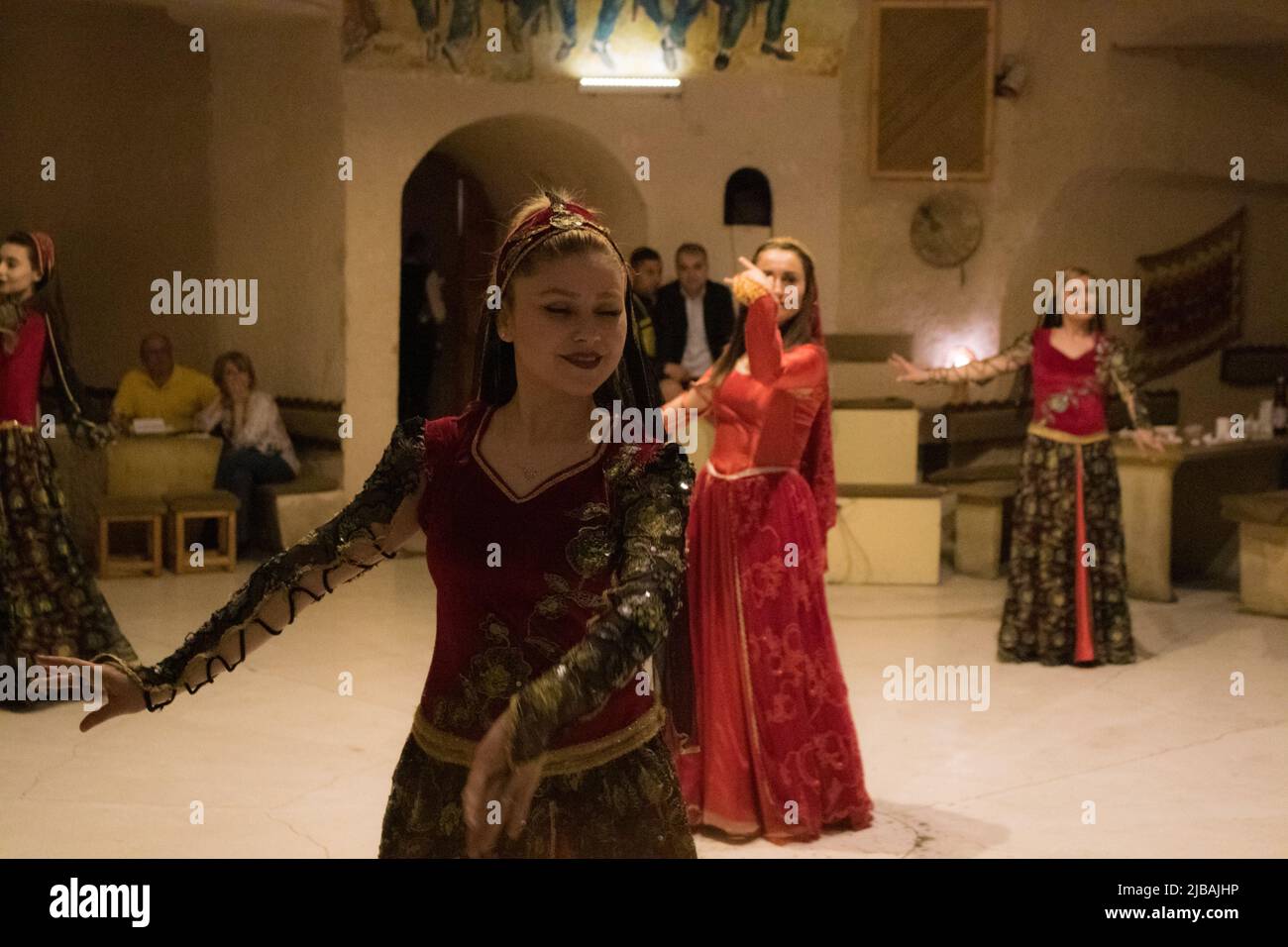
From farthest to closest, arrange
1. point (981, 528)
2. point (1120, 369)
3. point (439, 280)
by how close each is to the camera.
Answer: point (439, 280) → point (981, 528) → point (1120, 369)

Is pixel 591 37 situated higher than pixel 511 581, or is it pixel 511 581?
pixel 591 37

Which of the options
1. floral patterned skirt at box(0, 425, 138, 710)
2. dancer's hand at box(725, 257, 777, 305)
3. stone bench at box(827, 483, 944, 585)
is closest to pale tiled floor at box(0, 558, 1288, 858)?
floral patterned skirt at box(0, 425, 138, 710)

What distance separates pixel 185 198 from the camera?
35.7 feet

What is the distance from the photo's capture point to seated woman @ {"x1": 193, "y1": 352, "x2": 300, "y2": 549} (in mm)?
9680

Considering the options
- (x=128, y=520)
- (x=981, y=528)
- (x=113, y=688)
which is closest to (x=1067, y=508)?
(x=981, y=528)

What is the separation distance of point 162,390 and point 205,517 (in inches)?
41.5

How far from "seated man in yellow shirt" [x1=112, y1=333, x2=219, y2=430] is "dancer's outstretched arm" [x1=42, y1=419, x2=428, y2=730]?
780cm

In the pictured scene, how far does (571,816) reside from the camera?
2188 millimetres

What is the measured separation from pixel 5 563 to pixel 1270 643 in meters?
5.72

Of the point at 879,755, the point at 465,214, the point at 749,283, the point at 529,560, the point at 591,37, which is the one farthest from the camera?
the point at 465,214

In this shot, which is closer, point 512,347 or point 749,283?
point 512,347

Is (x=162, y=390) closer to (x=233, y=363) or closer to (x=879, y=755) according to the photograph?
(x=233, y=363)
